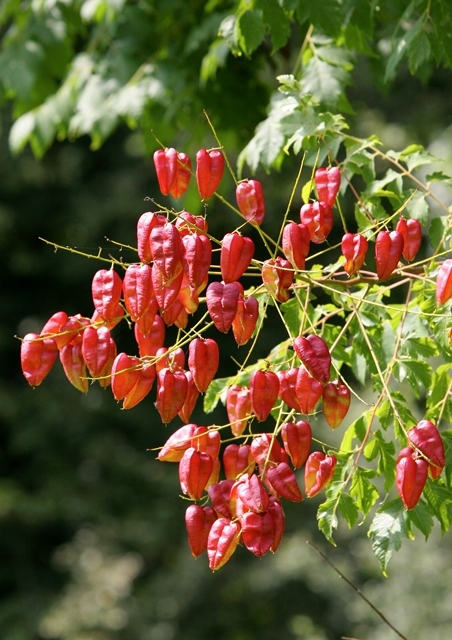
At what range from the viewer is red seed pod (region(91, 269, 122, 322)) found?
162 cm

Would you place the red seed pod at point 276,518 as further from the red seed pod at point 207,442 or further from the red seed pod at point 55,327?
the red seed pod at point 55,327

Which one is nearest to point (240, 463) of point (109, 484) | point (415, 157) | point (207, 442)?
point (207, 442)

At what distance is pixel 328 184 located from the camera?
73.0 inches

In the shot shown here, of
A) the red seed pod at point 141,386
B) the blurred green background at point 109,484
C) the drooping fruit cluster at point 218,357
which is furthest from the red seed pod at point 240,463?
the blurred green background at point 109,484

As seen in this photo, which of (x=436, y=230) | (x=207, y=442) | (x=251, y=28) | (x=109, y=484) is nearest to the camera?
(x=207, y=442)

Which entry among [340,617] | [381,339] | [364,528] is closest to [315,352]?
[381,339]

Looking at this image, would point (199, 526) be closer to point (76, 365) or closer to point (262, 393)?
point (262, 393)

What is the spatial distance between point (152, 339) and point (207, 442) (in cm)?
21

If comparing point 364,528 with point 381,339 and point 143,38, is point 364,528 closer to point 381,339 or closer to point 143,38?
point 143,38

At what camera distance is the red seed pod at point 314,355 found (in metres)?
1.53

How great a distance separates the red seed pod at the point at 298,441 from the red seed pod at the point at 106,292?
37 centimetres

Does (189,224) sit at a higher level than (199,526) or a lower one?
higher

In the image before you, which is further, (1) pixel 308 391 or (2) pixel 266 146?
(2) pixel 266 146

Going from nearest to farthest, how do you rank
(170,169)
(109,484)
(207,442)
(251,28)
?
(207,442) < (170,169) < (251,28) < (109,484)
